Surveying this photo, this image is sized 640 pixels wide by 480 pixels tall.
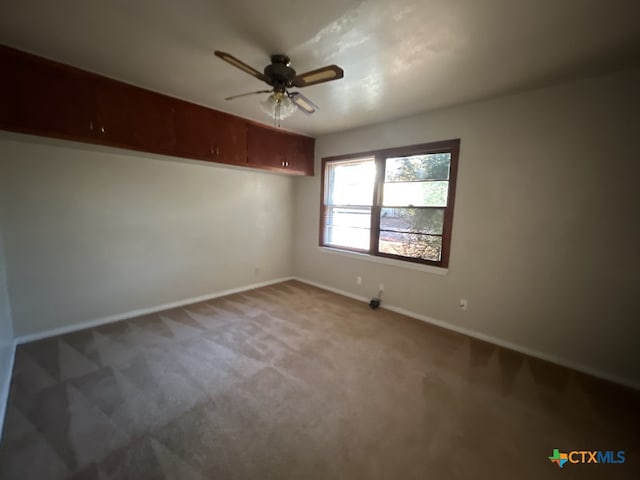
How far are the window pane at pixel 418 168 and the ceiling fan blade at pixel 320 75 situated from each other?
1953mm

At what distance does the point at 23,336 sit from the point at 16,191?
1.43 m

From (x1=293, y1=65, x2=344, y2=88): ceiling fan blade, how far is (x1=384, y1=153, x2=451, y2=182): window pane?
6.41 feet

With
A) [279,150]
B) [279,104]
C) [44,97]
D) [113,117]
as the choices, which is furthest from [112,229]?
[279,104]

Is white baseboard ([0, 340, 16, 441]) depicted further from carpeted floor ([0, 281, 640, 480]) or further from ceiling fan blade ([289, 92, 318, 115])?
ceiling fan blade ([289, 92, 318, 115])

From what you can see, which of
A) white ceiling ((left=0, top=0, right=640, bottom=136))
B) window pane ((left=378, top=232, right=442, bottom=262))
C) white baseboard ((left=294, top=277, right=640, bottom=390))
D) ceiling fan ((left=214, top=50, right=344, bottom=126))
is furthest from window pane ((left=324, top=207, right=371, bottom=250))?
ceiling fan ((left=214, top=50, right=344, bottom=126))

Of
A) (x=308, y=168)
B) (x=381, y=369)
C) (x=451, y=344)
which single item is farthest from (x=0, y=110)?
(x=451, y=344)

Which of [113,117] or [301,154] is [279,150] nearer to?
[301,154]

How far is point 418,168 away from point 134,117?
A: 10.7 feet

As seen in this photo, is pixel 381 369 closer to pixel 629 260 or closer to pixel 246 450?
pixel 246 450

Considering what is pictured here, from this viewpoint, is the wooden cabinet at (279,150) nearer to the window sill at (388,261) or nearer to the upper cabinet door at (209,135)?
the upper cabinet door at (209,135)

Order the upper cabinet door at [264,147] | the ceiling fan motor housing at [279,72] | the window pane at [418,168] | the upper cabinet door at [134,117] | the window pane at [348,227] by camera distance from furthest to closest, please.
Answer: the window pane at [348,227]
the upper cabinet door at [264,147]
the window pane at [418,168]
the upper cabinet door at [134,117]
the ceiling fan motor housing at [279,72]

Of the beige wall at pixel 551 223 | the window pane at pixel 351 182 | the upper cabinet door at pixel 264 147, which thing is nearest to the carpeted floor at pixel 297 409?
the beige wall at pixel 551 223

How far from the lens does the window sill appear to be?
3105 mm

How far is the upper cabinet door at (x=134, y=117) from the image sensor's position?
7.84 ft
